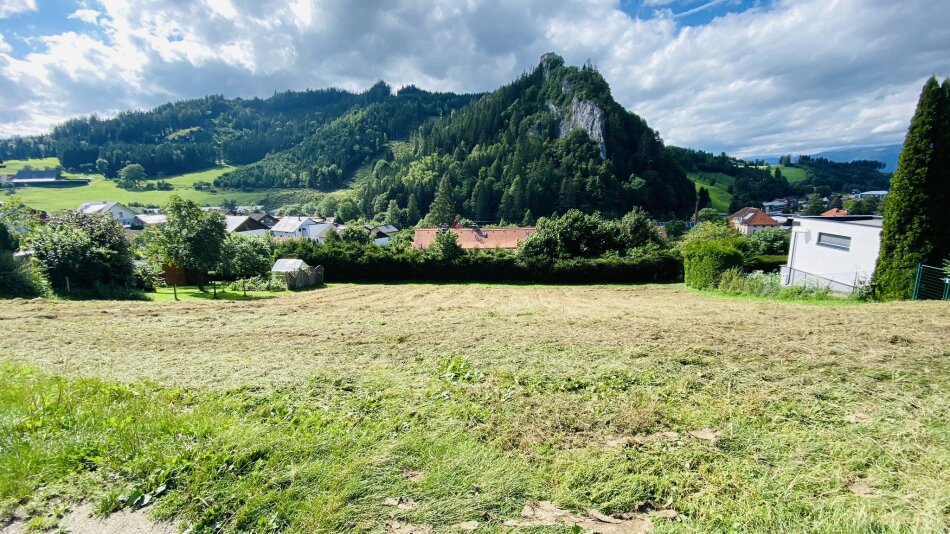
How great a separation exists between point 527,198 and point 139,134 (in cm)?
19505

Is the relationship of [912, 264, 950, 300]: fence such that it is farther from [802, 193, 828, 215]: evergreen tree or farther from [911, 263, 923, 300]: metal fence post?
[802, 193, 828, 215]: evergreen tree

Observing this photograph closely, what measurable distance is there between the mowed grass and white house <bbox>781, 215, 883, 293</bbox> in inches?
4262

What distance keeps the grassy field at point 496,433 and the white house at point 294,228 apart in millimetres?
70828

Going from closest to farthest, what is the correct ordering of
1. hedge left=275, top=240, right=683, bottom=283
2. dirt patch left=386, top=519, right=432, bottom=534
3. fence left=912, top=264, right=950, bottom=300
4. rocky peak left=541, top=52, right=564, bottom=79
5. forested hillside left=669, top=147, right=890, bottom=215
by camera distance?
dirt patch left=386, top=519, right=432, bottom=534 → fence left=912, top=264, right=950, bottom=300 → hedge left=275, top=240, right=683, bottom=283 → forested hillside left=669, top=147, right=890, bottom=215 → rocky peak left=541, top=52, right=564, bottom=79

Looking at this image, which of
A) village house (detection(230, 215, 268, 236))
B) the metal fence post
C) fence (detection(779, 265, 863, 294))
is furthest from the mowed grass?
the metal fence post

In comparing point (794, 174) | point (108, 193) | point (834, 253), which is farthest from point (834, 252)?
point (794, 174)

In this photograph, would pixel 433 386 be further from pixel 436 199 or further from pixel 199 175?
pixel 199 175

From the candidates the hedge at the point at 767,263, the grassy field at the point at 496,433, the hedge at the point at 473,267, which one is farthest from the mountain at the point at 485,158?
the grassy field at the point at 496,433

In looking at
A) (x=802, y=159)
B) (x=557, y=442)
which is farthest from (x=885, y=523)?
(x=802, y=159)

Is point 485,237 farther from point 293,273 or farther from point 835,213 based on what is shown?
point 835,213

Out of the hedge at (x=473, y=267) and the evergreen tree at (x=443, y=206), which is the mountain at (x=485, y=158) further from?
the hedge at (x=473, y=267)

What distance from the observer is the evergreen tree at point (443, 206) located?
9612 cm

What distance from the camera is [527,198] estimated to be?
312ft

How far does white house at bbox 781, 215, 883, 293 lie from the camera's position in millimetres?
17719
